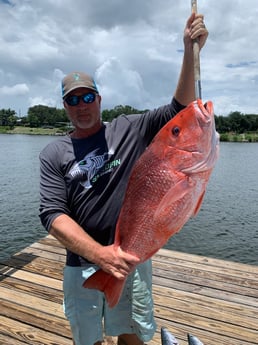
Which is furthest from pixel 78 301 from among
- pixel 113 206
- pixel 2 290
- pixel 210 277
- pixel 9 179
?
pixel 9 179

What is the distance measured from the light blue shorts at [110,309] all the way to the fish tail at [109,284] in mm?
526

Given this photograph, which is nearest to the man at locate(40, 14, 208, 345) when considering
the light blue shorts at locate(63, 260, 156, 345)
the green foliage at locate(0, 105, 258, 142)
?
the light blue shorts at locate(63, 260, 156, 345)

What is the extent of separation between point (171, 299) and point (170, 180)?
283 cm

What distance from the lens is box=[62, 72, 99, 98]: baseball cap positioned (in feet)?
7.14

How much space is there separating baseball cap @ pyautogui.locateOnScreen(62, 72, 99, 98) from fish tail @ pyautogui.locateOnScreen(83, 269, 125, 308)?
3.58 feet

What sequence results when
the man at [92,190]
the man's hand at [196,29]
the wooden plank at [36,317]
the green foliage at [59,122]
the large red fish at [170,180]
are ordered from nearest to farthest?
the large red fish at [170,180], the man's hand at [196,29], the man at [92,190], the wooden plank at [36,317], the green foliage at [59,122]

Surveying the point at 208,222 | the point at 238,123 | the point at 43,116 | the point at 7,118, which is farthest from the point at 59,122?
the point at 208,222

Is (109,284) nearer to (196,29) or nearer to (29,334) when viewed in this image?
(196,29)

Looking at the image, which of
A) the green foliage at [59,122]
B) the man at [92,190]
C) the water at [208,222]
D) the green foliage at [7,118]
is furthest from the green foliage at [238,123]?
the man at [92,190]

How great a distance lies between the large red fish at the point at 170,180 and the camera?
1.57 meters

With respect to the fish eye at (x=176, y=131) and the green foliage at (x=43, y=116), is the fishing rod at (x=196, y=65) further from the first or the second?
the green foliage at (x=43, y=116)

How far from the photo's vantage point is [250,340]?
3.31 m

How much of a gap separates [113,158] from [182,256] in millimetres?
3412

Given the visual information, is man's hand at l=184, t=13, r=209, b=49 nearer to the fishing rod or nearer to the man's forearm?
the fishing rod
